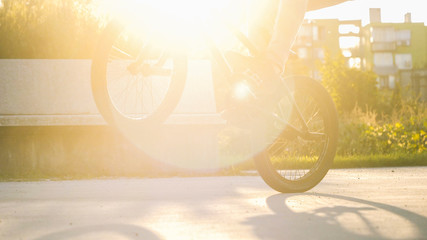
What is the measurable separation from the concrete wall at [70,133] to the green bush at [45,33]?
1.72 feet

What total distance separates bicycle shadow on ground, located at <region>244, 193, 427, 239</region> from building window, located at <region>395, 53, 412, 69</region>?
5677cm

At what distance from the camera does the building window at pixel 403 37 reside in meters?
55.8

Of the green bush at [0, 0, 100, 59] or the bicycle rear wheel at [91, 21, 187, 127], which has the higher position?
the green bush at [0, 0, 100, 59]

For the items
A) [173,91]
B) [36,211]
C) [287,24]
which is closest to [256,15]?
[287,24]

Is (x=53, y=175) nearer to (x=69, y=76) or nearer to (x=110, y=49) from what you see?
(x=69, y=76)

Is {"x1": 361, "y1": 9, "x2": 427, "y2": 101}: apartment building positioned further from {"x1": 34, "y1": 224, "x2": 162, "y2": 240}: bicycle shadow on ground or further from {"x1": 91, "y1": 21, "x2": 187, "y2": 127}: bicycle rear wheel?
{"x1": 34, "y1": 224, "x2": 162, "y2": 240}: bicycle shadow on ground

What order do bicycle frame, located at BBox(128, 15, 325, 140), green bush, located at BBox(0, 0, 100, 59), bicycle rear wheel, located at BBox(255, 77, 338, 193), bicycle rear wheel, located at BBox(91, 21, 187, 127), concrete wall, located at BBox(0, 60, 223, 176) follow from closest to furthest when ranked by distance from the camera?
bicycle rear wheel, located at BBox(91, 21, 187, 127)
bicycle frame, located at BBox(128, 15, 325, 140)
bicycle rear wheel, located at BBox(255, 77, 338, 193)
concrete wall, located at BBox(0, 60, 223, 176)
green bush, located at BBox(0, 0, 100, 59)

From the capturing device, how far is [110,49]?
2.72m

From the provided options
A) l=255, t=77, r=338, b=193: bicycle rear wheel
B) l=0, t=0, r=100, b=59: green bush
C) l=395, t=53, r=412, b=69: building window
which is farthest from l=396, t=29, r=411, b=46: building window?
l=255, t=77, r=338, b=193: bicycle rear wheel

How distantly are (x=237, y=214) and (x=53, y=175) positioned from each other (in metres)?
3.42

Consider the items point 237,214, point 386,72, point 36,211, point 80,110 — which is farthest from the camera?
point 386,72

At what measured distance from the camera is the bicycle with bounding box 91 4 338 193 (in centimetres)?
272

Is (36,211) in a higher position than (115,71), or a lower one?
lower

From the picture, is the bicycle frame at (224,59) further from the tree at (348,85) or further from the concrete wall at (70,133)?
the tree at (348,85)
